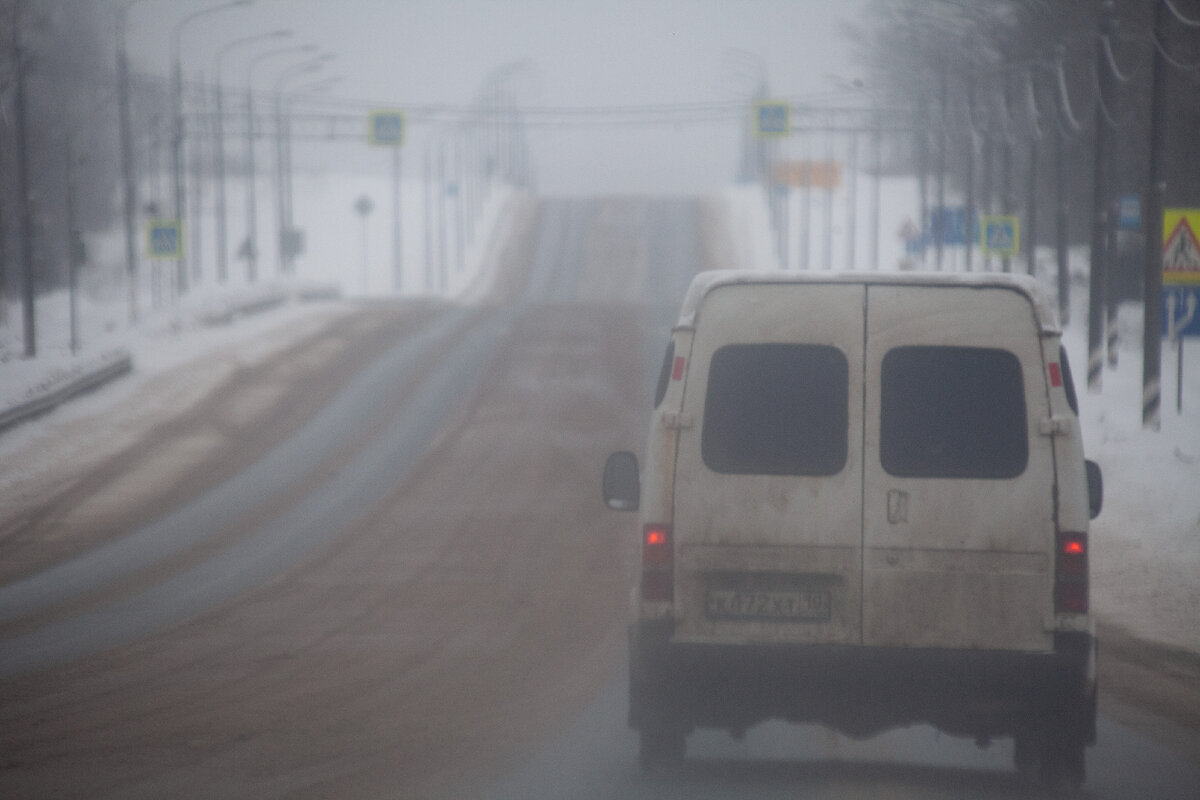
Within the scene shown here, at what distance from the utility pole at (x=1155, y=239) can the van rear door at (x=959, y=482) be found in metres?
16.5

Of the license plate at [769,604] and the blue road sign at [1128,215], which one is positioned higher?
the blue road sign at [1128,215]

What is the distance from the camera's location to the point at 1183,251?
20344 mm

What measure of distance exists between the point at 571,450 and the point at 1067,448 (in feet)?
55.2

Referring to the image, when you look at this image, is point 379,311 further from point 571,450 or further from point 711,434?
point 711,434

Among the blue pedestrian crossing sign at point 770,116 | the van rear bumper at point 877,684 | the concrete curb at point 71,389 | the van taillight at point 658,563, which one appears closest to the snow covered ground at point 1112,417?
the concrete curb at point 71,389

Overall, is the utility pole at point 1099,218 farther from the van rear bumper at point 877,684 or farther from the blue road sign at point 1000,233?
the van rear bumper at point 877,684

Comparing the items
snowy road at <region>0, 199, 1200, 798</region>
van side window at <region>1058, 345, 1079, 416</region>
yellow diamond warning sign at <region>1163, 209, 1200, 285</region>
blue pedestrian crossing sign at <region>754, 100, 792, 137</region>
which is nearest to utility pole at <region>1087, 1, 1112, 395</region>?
yellow diamond warning sign at <region>1163, 209, 1200, 285</region>

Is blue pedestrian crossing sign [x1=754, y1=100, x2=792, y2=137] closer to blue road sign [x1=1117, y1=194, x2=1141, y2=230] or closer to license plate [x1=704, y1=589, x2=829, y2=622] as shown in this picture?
blue road sign [x1=1117, y1=194, x2=1141, y2=230]

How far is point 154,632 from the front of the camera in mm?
12516

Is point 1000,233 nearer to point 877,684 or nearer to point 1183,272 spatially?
point 1183,272

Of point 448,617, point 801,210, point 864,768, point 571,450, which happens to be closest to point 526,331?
point 571,450

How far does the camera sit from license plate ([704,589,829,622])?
271 inches

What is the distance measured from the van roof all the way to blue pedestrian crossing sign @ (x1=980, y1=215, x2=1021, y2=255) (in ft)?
115

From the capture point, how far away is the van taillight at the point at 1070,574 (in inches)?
266
